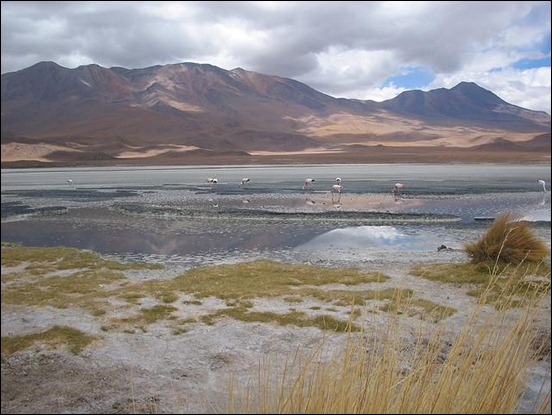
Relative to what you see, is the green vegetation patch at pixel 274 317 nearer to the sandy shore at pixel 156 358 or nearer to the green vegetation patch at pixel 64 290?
the sandy shore at pixel 156 358

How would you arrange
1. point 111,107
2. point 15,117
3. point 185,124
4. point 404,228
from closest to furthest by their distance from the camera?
point 404,228
point 185,124
point 15,117
point 111,107

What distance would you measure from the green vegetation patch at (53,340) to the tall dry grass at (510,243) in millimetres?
5962

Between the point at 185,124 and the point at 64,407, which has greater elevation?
the point at 185,124

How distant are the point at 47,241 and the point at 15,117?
196477 millimetres

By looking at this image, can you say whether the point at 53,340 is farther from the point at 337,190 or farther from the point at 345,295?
the point at 337,190

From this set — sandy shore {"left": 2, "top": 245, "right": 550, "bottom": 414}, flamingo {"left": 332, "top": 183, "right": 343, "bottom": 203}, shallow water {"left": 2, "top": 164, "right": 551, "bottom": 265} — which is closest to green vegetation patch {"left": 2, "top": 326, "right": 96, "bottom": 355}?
sandy shore {"left": 2, "top": 245, "right": 550, "bottom": 414}

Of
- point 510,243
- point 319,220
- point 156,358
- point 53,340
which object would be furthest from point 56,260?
point 510,243

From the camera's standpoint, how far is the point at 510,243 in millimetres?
6305

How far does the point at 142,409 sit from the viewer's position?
204 inches

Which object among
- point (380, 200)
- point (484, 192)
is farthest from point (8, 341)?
point (484, 192)

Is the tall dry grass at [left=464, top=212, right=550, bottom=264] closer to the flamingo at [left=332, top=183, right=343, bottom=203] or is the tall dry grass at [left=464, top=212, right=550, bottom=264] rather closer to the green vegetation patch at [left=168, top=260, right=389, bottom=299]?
the green vegetation patch at [left=168, top=260, right=389, bottom=299]

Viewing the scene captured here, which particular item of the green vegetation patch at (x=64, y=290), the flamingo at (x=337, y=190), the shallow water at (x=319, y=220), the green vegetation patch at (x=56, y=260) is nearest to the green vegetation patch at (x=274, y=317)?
the shallow water at (x=319, y=220)

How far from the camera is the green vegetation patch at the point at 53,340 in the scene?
20.9 ft

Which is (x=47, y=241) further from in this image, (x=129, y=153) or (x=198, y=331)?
(x=129, y=153)
